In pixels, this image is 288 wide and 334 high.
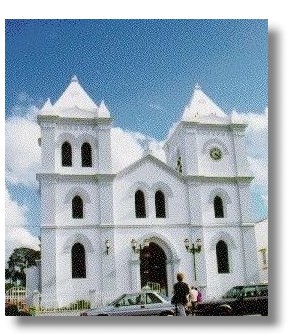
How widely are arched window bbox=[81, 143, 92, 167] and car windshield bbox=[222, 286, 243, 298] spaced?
3459 mm

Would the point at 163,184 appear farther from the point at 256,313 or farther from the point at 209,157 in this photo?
the point at 256,313

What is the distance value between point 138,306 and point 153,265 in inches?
92.3

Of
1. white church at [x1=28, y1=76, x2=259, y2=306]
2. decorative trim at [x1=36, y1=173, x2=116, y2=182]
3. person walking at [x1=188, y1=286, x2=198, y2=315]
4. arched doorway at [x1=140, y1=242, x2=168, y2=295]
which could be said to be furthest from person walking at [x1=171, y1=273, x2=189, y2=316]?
decorative trim at [x1=36, y1=173, x2=116, y2=182]

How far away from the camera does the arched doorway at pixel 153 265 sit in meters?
9.56

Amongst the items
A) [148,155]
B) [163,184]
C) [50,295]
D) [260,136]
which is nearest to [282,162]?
[260,136]

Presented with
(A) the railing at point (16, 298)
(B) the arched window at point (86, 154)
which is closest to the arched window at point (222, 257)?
(B) the arched window at point (86, 154)

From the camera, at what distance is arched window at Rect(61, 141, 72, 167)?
35.2ft

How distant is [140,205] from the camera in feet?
33.8

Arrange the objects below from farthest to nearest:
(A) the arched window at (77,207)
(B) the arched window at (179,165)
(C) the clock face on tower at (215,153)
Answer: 1. (C) the clock face on tower at (215,153)
2. (B) the arched window at (179,165)
3. (A) the arched window at (77,207)

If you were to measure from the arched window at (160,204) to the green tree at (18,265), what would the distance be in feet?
7.77

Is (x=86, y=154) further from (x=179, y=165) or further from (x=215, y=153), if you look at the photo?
(x=215, y=153)

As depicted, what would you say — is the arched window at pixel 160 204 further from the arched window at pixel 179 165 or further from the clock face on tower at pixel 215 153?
the clock face on tower at pixel 215 153

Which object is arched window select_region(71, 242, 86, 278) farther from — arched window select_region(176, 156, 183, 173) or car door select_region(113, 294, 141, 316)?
arched window select_region(176, 156, 183, 173)

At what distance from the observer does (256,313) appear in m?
7.81
